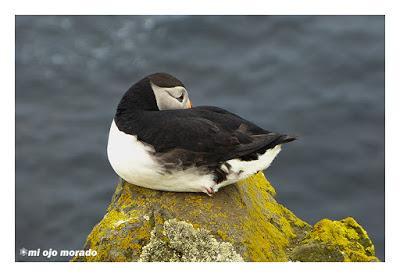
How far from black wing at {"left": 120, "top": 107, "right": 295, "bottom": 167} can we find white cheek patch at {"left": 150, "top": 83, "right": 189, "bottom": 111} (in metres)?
0.43

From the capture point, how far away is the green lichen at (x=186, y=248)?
7.48 metres

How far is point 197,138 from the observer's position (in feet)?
26.3

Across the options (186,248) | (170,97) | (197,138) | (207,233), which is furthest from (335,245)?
(170,97)

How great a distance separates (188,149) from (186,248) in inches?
42.8

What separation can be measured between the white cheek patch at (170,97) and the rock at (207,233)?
105 centimetres

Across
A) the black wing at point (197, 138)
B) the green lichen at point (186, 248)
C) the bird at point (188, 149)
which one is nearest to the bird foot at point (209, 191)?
the bird at point (188, 149)

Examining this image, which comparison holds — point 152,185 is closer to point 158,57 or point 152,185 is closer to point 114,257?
point 114,257

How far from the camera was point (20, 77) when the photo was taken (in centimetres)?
1730

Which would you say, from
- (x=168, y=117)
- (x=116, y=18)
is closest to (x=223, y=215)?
(x=168, y=117)

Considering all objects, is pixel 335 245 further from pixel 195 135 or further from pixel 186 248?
pixel 195 135

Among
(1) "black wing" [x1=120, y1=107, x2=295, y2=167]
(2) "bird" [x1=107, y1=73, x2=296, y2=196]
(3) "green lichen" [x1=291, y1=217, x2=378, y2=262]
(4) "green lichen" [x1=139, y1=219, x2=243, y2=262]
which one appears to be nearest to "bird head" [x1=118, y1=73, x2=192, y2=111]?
(2) "bird" [x1=107, y1=73, x2=296, y2=196]

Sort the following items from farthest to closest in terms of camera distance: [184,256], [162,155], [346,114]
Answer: [346,114] → [162,155] → [184,256]

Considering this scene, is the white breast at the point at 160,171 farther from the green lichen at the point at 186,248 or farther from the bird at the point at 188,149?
the green lichen at the point at 186,248

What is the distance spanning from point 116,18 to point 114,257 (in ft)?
36.5
